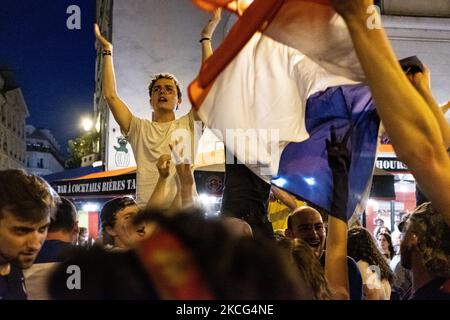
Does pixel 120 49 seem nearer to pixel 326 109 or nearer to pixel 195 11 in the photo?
pixel 195 11

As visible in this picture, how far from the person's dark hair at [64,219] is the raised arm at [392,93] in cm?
139

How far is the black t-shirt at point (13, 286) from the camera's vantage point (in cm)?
144

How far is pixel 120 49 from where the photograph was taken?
40.6 feet

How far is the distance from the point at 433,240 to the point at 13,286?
1068 millimetres

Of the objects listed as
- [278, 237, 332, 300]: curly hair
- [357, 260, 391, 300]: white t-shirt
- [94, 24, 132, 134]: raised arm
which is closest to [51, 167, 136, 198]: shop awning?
[94, 24, 132, 134]: raised arm

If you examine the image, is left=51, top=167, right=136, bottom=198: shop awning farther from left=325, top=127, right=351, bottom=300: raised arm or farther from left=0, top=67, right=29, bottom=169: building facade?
left=325, top=127, right=351, bottom=300: raised arm

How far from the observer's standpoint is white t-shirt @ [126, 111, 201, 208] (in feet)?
9.19

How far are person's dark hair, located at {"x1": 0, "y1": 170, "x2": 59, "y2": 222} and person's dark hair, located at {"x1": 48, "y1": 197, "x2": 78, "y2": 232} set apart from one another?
64 cm

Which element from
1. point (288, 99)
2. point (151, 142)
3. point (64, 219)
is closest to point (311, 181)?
point (288, 99)

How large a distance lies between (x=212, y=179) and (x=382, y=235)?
171cm

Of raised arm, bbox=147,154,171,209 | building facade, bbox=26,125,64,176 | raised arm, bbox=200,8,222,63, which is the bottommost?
raised arm, bbox=147,154,171,209
